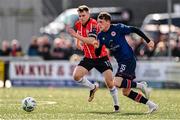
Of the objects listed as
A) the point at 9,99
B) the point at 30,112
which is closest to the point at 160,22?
the point at 9,99

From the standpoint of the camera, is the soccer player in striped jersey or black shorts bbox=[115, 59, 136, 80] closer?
the soccer player in striped jersey

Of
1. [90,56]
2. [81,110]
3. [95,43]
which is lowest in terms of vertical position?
[81,110]

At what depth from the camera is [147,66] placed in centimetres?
2989

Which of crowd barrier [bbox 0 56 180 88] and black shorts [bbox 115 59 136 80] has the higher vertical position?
black shorts [bbox 115 59 136 80]

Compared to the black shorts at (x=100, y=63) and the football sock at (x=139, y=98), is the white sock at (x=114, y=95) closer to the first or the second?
the football sock at (x=139, y=98)

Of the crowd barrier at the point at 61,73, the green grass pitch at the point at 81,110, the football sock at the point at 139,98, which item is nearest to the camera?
Answer: the green grass pitch at the point at 81,110

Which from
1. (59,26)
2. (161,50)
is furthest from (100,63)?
(59,26)

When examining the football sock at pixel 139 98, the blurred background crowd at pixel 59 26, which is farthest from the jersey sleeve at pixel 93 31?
the blurred background crowd at pixel 59 26

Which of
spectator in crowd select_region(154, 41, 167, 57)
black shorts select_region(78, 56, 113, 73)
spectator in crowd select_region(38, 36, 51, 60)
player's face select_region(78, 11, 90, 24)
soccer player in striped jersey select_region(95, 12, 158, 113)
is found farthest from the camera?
spectator in crowd select_region(38, 36, 51, 60)

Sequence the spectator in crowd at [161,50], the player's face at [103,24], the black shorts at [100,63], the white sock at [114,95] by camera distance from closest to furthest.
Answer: the player's face at [103,24], the white sock at [114,95], the black shorts at [100,63], the spectator in crowd at [161,50]

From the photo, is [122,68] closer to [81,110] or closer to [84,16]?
[81,110]

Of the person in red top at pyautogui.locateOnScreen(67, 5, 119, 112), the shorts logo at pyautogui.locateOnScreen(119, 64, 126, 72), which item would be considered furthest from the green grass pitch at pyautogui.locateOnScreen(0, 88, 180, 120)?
the shorts logo at pyautogui.locateOnScreen(119, 64, 126, 72)

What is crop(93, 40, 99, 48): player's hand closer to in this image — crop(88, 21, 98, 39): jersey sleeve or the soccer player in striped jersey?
crop(88, 21, 98, 39): jersey sleeve

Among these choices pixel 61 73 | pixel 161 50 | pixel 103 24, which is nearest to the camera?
pixel 103 24
